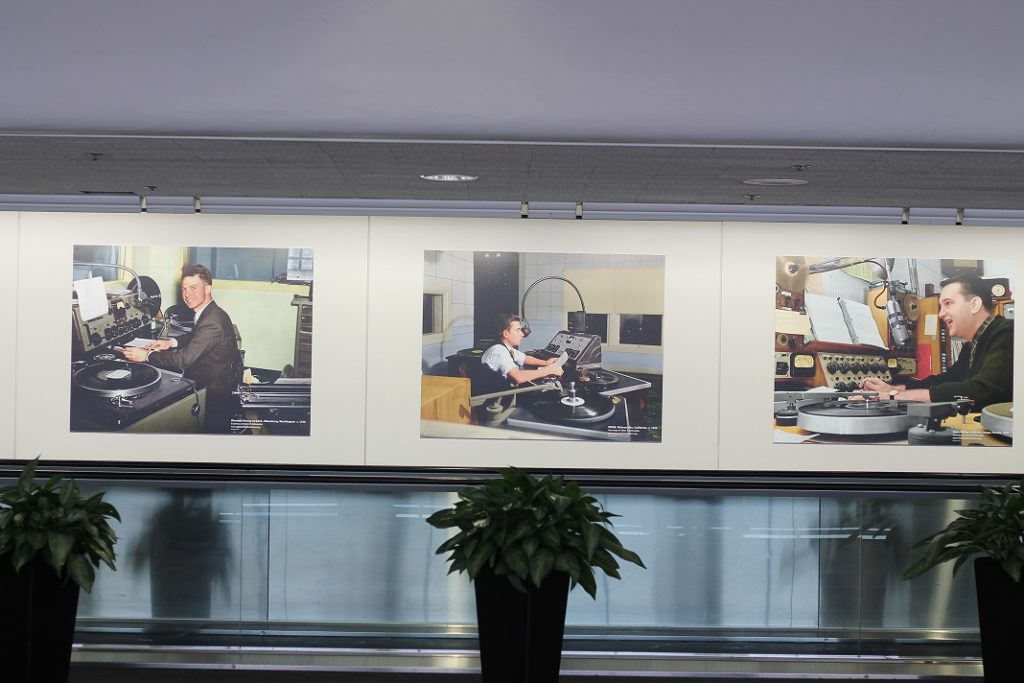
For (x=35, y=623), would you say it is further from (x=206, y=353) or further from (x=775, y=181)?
(x=775, y=181)

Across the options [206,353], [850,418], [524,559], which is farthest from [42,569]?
[850,418]

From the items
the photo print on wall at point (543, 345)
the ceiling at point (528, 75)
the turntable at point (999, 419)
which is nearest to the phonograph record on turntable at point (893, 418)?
the turntable at point (999, 419)

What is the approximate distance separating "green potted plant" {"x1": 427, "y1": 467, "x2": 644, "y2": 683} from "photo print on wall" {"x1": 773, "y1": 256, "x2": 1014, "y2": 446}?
5299 millimetres

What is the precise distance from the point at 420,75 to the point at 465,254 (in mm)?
4570

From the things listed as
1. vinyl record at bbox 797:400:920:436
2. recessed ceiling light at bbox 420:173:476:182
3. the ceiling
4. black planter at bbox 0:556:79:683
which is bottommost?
black planter at bbox 0:556:79:683

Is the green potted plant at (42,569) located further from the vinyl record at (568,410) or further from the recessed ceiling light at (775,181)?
the vinyl record at (568,410)

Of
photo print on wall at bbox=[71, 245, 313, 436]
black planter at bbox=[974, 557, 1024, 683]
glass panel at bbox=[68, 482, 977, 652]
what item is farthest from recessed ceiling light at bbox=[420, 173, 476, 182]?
black planter at bbox=[974, 557, 1024, 683]

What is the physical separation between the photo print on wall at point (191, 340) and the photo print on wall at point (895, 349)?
4672 millimetres

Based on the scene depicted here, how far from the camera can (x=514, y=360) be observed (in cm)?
991

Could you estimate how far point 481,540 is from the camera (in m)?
5.09

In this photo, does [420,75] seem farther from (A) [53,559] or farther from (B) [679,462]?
(B) [679,462]

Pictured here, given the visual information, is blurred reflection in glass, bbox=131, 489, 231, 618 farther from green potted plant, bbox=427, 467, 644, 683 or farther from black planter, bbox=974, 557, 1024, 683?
black planter, bbox=974, 557, 1024, 683

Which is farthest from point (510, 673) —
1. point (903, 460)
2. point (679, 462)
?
point (903, 460)

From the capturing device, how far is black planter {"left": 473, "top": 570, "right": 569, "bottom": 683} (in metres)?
5.10
